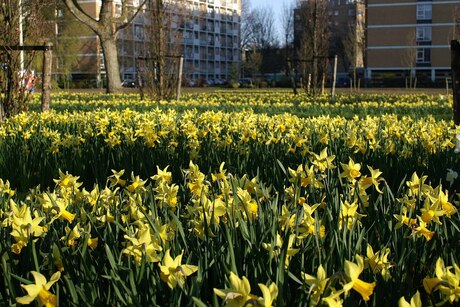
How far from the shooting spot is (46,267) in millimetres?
1922

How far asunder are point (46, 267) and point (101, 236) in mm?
210

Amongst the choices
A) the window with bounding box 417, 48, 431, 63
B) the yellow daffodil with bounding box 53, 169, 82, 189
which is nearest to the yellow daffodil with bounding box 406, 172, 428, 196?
the yellow daffodil with bounding box 53, 169, 82, 189

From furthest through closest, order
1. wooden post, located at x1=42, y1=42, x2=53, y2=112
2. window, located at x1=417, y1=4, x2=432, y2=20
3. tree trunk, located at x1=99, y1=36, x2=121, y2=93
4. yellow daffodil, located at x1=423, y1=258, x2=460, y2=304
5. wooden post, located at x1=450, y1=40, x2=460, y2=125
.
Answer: window, located at x1=417, y1=4, x2=432, y2=20 → tree trunk, located at x1=99, y1=36, x2=121, y2=93 → wooden post, located at x1=42, y1=42, x2=53, y2=112 → wooden post, located at x1=450, y1=40, x2=460, y2=125 → yellow daffodil, located at x1=423, y1=258, x2=460, y2=304

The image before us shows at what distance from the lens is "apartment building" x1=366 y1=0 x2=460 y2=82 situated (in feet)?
201

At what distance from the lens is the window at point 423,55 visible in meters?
61.9

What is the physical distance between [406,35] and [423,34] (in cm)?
171

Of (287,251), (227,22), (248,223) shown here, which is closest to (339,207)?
(248,223)

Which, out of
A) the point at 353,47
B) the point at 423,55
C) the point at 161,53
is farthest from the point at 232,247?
the point at 423,55

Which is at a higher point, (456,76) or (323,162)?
(456,76)

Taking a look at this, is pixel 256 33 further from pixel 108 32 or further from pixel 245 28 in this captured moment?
pixel 108 32

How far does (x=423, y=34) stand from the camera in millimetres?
62219

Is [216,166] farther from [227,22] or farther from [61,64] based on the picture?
[227,22]

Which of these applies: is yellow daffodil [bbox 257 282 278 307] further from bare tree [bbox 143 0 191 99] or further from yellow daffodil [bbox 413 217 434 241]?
bare tree [bbox 143 0 191 99]

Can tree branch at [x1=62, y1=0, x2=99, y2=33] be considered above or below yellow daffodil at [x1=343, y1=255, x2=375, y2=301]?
above
